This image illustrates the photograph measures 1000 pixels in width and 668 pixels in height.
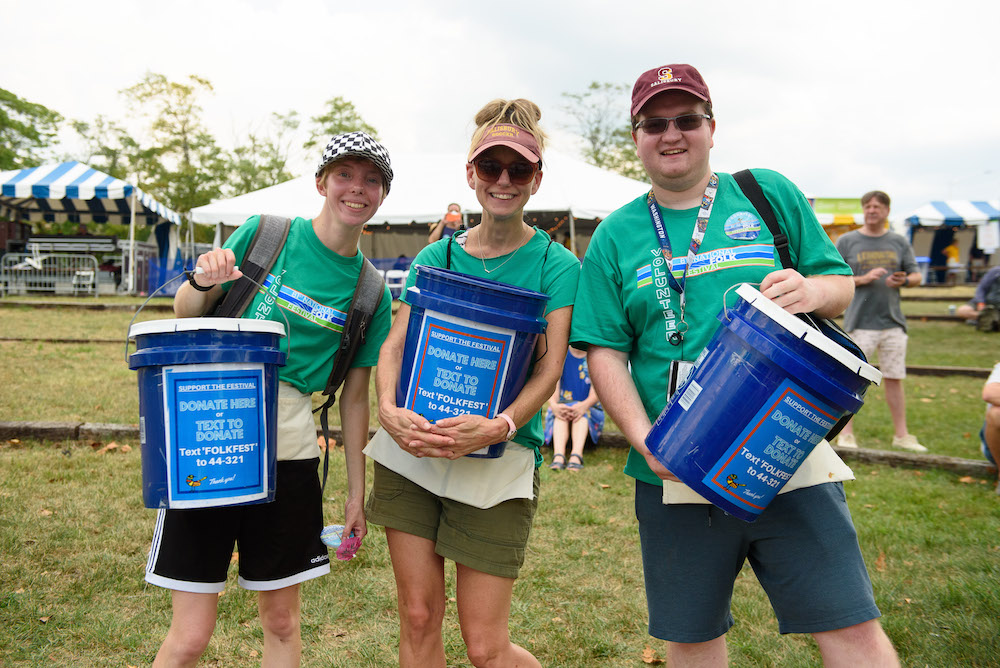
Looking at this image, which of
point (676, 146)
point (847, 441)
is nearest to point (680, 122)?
point (676, 146)

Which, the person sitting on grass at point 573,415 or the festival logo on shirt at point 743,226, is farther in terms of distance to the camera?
the person sitting on grass at point 573,415

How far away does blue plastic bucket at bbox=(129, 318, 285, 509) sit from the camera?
81.4 inches

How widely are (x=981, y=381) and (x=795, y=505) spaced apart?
10.7 metres

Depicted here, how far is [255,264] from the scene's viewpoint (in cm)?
251

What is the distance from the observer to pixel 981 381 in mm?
10594

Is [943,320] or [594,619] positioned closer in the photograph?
[594,619]

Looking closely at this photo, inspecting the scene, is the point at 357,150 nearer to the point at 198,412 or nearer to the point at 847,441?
the point at 198,412

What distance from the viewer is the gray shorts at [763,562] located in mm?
1984

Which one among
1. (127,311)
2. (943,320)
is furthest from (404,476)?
(943,320)

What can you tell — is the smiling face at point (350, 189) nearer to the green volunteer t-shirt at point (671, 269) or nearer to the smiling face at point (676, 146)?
the green volunteer t-shirt at point (671, 269)

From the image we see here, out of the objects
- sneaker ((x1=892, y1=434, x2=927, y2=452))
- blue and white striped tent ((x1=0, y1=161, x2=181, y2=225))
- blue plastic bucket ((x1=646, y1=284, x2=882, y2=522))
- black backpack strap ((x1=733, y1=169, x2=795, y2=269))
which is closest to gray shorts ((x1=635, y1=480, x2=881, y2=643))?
blue plastic bucket ((x1=646, y1=284, x2=882, y2=522))

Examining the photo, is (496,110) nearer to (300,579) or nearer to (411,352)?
(411,352)

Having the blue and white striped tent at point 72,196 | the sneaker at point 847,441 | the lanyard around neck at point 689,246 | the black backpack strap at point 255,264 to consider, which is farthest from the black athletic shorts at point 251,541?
the blue and white striped tent at point 72,196

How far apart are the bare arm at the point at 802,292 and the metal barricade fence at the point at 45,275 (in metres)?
24.4
